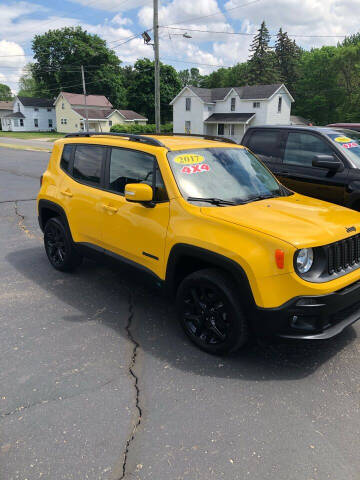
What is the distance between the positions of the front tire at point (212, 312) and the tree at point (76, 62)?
74333 mm

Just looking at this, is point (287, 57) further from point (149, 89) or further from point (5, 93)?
point (5, 93)

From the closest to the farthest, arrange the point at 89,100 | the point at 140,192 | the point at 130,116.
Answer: the point at 140,192
the point at 130,116
the point at 89,100

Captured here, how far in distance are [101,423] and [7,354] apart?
1.28m

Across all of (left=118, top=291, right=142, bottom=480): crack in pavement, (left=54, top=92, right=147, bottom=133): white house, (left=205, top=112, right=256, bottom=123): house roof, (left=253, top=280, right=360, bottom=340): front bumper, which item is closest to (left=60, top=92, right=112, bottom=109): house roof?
(left=54, top=92, right=147, bottom=133): white house

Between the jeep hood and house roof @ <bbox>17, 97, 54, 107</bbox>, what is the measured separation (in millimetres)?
78601

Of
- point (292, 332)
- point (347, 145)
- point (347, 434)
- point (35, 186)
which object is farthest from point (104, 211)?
point (35, 186)

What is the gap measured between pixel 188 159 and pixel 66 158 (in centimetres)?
199

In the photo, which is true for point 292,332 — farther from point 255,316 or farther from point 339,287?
point 339,287

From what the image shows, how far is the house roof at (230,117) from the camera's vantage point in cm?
4796

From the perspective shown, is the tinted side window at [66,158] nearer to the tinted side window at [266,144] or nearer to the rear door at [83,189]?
the rear door at [83,189]

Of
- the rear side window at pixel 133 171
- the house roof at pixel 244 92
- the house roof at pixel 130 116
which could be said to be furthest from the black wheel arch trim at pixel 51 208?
the house roof at pixel 130 116

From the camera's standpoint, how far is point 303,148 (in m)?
5.89

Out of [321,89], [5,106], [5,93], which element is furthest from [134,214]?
[5,93]

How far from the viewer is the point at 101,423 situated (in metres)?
2.63
